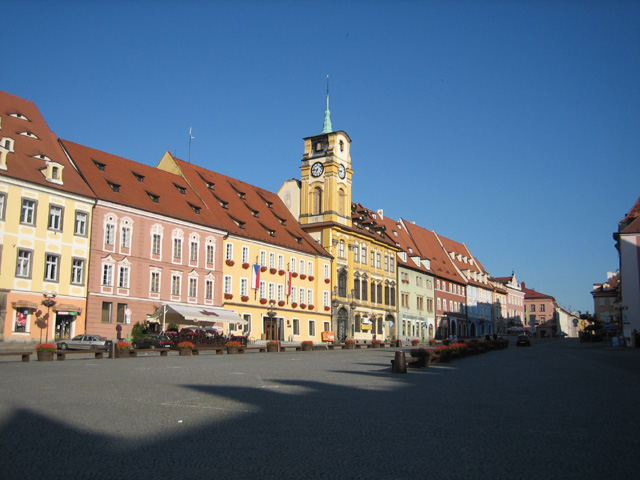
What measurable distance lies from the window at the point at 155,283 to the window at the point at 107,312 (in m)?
3.70

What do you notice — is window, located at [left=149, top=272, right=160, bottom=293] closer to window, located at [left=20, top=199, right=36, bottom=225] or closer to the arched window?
window, located at [left=20, top=199, right=36, bottom=225]

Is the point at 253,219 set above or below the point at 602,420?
above

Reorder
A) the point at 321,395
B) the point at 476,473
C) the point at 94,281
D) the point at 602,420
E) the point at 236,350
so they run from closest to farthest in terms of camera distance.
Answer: the point at 476,473 → the point at 602,420 → the point at 321,395 → the point at 236,350 → the point at 94,281

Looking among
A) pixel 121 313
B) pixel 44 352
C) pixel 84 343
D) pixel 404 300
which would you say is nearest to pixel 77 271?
pixel 121 313

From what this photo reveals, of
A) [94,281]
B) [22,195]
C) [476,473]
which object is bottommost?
[476,473]

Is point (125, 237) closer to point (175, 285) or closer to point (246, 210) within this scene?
point (175, 285)

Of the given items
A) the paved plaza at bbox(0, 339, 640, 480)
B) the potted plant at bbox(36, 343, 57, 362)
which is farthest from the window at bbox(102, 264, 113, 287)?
the paved plaza at bbox(0, 339, 640, 480)

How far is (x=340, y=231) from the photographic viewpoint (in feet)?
231

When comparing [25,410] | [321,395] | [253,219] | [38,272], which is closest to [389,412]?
[321,395]

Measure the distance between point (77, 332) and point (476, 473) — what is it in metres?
38.7

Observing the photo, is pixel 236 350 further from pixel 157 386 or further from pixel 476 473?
pixel 476 473

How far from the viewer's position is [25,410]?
12297 millimetres

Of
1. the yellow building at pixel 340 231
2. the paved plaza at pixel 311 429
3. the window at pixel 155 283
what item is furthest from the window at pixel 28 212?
the yellow building at pixel 340 231

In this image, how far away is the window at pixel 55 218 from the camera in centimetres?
4156
